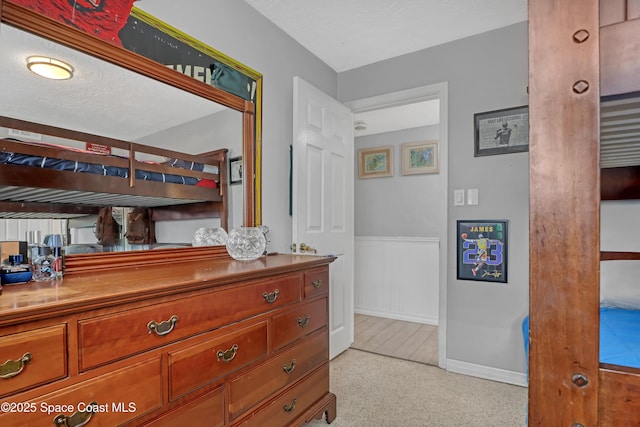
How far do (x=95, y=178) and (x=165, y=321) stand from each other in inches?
28.5

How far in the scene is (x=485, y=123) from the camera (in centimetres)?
243

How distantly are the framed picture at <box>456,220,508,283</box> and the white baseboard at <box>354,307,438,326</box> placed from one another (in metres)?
1.31

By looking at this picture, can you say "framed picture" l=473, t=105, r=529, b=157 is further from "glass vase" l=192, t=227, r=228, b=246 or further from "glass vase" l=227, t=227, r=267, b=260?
"glass vase" l=192, t=227, r=228, b=246

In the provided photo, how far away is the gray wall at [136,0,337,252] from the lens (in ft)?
6.18

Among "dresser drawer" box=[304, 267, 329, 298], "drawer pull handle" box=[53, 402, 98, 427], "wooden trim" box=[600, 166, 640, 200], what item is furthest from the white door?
"wooden trim" box=[600, 166, 640, 200]

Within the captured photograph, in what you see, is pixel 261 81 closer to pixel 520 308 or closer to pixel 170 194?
pixel 170 194

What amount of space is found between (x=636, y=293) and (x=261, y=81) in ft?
8.80

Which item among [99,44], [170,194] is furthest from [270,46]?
[170,194]

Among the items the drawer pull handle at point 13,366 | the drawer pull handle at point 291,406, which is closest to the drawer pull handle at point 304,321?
the drawer pull handle at point 291,406

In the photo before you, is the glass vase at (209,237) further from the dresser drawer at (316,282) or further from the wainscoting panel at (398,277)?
the wainscoting panel at (398,277)

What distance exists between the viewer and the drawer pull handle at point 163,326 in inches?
39.7

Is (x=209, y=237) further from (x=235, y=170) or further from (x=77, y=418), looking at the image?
(x=77, y=418)

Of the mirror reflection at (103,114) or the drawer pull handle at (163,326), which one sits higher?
the mirror reflection at (103,114)

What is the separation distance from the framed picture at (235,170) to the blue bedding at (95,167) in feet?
0.68
